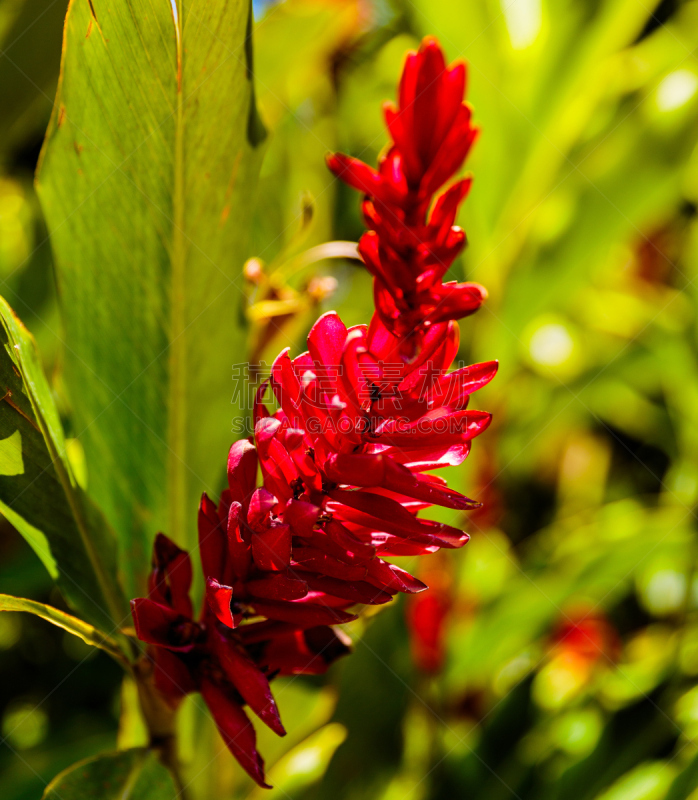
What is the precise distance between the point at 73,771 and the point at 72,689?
0.95 meters

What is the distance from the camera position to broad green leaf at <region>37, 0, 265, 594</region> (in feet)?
2.28

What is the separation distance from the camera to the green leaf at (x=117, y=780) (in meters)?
0.70

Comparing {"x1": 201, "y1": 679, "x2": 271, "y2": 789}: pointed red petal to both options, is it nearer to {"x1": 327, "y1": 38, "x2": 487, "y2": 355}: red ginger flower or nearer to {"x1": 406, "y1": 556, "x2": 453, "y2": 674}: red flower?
{"x1": 327, "y1": 38, "x2": 487, "y2": 355}: red ginger flower

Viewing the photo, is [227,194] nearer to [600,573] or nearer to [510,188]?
[510,188]

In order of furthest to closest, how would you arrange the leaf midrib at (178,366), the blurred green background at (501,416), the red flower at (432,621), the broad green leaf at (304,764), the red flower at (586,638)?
the red flower at (586,638) → the red flower at (432,621) → the blurred green background at (501,416) → the broad green leaf at (304,764) → the leaf midrib at (178,366)

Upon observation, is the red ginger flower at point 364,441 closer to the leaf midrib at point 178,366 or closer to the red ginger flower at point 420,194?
the red ginger flower at point 420,194

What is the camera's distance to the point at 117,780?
2.37 feet

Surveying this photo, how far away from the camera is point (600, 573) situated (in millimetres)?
1466

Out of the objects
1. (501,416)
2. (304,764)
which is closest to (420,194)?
(304,764)

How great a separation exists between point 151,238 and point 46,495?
331mm

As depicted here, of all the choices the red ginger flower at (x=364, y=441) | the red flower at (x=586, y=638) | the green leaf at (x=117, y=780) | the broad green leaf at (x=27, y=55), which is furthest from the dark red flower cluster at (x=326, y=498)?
the red flower at (x=586, y=638)

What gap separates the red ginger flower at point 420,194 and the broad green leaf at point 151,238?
0.17m

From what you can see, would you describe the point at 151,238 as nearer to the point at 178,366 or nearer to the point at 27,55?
the point at 178,366

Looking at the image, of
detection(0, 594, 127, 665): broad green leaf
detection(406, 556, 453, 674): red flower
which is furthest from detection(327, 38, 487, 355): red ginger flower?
detection(406, 556, 453, 674): red flower
